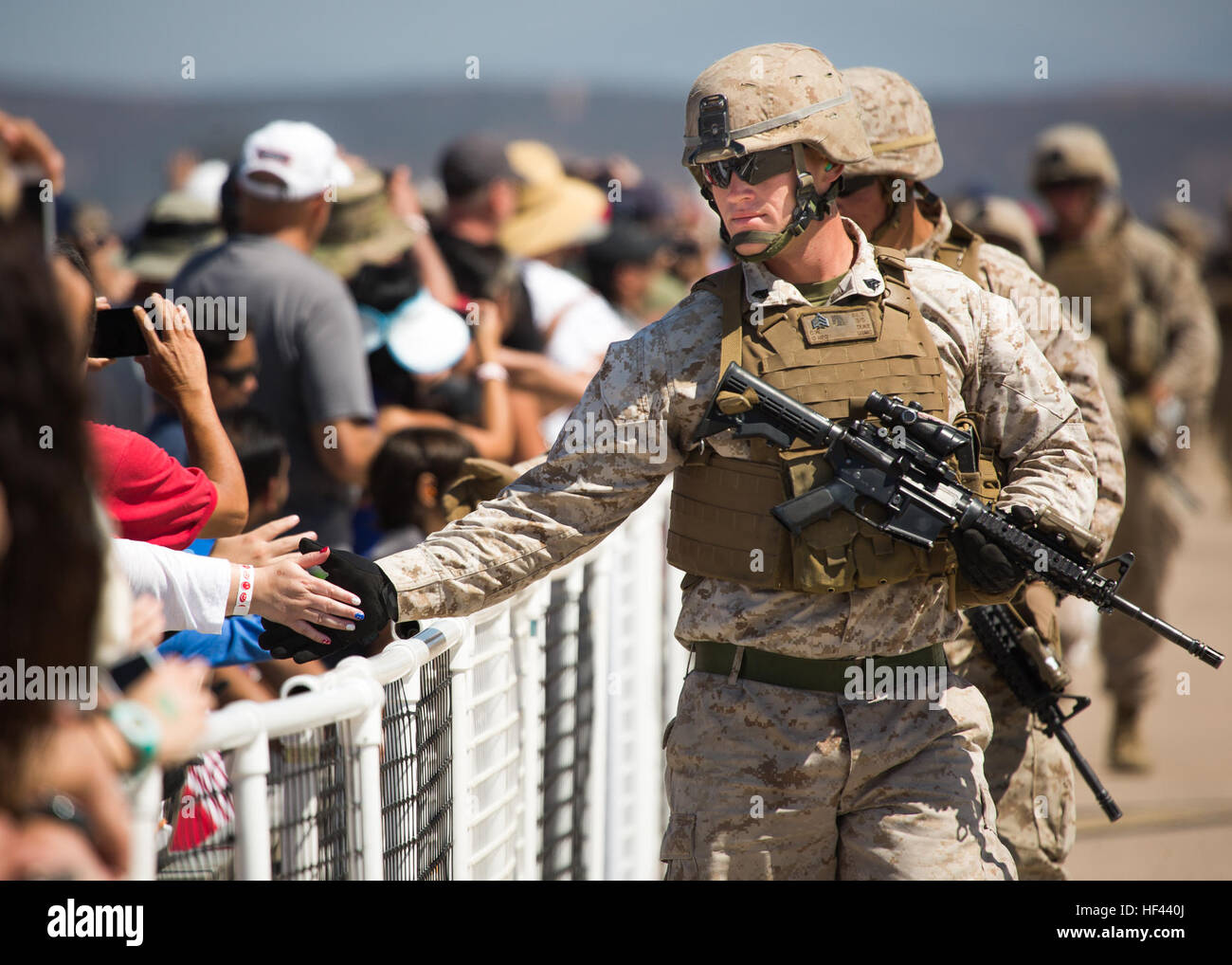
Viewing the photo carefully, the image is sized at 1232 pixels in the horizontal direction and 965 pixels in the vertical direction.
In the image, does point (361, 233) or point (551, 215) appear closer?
point (361, 233)

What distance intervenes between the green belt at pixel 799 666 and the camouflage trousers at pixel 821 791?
19 mm

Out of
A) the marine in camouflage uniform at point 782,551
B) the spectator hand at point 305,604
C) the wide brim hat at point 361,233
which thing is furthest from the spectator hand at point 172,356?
the wide brim hat at point 361,233

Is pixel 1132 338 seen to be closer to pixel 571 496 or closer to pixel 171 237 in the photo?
pixel 171 237

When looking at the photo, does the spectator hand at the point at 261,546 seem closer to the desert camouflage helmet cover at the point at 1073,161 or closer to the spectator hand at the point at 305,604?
the spectator hand at the point at 305,604

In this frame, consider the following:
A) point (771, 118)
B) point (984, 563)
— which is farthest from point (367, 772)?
point (771, 118)

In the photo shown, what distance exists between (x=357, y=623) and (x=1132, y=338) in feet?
17.1

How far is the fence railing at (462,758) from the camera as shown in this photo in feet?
7.15

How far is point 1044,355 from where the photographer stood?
137 inches

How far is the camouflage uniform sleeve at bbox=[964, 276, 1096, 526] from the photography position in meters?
2.94

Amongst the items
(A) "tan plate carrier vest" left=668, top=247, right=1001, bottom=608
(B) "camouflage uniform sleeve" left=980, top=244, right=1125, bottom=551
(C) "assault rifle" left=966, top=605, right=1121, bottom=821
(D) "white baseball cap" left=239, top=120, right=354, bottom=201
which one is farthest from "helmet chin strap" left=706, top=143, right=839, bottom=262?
(D) "white baseball cap" left=239, top=120, right=354, bottom=201

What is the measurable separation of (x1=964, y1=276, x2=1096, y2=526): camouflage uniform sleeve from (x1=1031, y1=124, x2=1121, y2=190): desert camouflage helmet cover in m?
4.30

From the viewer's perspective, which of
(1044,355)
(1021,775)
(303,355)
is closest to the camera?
(1044,355)

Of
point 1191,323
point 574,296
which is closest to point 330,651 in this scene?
point 574,296
